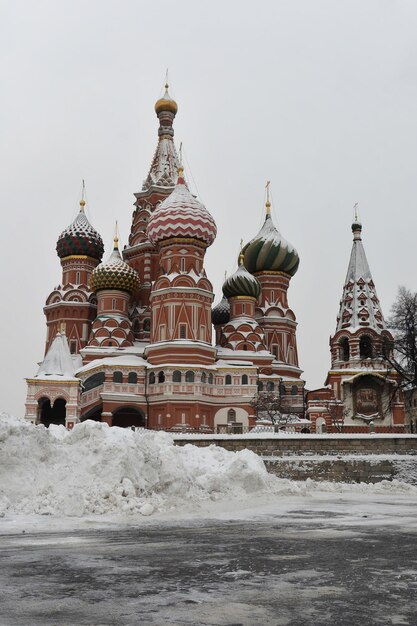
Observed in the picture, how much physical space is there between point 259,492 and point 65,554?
9.00 m

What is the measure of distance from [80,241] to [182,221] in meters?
11.5

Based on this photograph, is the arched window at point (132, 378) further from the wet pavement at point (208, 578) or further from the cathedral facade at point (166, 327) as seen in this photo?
the wet pavement at point (208, 578)

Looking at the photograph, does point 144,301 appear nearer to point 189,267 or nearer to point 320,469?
point 189,267

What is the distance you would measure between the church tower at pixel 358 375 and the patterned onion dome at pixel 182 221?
10.4 meters

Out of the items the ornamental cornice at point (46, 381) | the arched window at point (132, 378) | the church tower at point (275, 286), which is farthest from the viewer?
the church tower at point (275, 286)

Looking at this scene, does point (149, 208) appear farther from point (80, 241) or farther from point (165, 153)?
point (80, 241)

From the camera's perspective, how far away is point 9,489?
11742 mm

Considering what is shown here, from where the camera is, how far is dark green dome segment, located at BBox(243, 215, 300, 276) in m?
50.5

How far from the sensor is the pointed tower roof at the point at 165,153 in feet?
169

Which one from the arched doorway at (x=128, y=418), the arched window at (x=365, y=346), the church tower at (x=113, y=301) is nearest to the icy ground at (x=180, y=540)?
the arched doorway at (x=128, y=418)

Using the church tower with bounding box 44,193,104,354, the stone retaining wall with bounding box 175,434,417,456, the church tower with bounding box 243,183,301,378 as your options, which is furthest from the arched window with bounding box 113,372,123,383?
the stone retaining wall with bounding box 175,434,417,456

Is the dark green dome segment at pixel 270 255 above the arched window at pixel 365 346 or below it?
above

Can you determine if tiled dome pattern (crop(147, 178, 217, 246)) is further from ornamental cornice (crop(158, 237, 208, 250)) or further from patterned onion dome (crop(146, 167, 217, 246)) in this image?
ornamental cornice (crop(158, 237, 208, 250))

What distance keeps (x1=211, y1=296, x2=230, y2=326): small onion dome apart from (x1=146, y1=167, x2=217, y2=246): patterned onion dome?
7.62 m
